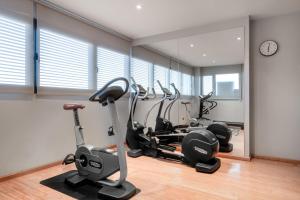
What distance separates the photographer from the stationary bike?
2158 mm

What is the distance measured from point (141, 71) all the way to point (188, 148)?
2512mm

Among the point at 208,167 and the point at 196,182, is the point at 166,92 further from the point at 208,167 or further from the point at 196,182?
the point at 196,182

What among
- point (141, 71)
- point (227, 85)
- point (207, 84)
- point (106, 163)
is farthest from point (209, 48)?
point (106, 163)

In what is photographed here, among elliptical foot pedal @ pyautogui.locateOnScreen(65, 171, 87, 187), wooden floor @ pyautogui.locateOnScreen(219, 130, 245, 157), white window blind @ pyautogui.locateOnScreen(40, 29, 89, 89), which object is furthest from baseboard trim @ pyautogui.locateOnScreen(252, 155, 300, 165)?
white window blind @ pyautogui.locateOnScreen(40, 29, 89, 89)

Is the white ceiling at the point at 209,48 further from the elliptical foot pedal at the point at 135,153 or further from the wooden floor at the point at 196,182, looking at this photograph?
the elliptical foot pedal at the point at 135,153

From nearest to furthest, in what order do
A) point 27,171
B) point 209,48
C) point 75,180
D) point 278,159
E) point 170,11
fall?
point 75,180, point 27,171, point 170,11, point 278,159, point 209,48

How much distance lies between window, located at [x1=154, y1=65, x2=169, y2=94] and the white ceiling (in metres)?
0.40

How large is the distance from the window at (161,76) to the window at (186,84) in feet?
1.33

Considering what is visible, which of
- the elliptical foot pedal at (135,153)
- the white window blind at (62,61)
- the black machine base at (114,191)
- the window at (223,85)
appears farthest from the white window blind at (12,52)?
the window at (223,85)

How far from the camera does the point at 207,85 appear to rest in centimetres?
434

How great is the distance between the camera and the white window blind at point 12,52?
106 inches

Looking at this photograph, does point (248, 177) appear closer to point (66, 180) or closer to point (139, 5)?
point (66, 180)

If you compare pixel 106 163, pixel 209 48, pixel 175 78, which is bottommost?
pixel 106 163

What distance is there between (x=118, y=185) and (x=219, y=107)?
2.75m
